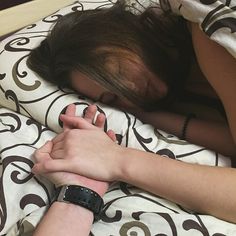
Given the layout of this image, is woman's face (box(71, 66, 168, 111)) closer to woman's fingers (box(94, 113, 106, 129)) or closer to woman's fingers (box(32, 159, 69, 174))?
woman's fingers (box(94, 113, 106, 129))

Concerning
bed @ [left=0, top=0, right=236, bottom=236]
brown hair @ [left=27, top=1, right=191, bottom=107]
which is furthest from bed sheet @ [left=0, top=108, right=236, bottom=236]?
brown hair @ [left=27, top=1, right=191, bottom=107]

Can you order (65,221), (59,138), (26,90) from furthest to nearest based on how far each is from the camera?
(26,90), (59,138), (65,221)

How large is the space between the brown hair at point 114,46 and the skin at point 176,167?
15cm

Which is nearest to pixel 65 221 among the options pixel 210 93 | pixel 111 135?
pixel 111 135

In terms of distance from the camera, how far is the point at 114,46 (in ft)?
3.54

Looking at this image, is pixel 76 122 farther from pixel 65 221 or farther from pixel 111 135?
pixel 65 221

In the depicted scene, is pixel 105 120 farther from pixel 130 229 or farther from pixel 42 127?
pixel 130 229

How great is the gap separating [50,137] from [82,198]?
0.26 m

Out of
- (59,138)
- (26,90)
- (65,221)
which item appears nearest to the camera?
(65,221)

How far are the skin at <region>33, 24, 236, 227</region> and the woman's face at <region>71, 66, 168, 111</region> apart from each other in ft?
0.48

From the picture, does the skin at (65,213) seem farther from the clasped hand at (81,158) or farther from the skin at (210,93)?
the skin at (210,93)

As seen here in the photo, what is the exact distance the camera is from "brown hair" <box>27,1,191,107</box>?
3.56ft

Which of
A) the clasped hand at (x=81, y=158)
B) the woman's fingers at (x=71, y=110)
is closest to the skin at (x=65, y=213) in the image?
the clasped hand at (x=81, y=158)

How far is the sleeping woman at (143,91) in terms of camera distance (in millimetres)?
928
